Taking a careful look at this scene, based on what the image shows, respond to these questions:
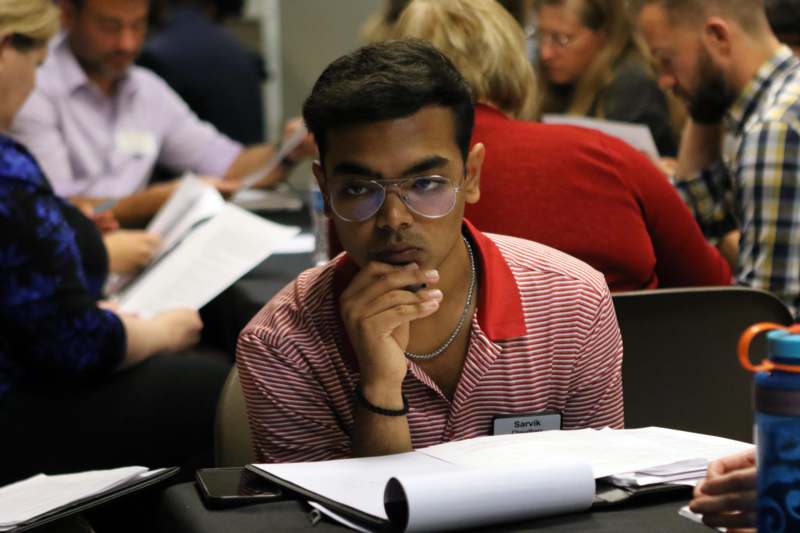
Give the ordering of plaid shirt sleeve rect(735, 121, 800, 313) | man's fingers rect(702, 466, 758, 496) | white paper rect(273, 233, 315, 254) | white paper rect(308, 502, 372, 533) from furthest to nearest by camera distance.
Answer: white paper rect(273, 233, 315, 254) < plaid shirt sleeve rect(735, 121, 800, 313) < white paper rect(308, 502, 372, 533) < man's fingers rect(702, 466, 758, 496)

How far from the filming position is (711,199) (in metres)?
2.76

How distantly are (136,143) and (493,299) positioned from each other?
2.74m

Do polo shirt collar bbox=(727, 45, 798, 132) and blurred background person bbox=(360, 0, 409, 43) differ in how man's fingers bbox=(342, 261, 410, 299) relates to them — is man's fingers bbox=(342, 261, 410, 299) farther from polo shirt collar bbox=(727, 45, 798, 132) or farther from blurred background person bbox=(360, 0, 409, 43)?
blurred background person bbox=(360, 0, 409, 43)

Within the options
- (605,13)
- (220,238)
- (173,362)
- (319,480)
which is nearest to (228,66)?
(605,13)

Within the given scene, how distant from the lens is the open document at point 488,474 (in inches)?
43.0

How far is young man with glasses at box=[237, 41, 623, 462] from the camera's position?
142 centimetres

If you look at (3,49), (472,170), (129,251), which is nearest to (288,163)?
(129,251)

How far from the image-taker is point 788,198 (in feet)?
7.18

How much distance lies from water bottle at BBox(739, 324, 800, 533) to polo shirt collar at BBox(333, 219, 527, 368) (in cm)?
61

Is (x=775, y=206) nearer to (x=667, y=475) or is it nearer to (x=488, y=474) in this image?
(x=667, y=475)

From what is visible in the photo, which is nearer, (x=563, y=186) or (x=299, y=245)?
(x=563, y=186)

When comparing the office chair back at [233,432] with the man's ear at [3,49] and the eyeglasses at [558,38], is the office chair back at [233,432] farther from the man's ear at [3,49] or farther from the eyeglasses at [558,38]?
the eyeglasses at [558,38]

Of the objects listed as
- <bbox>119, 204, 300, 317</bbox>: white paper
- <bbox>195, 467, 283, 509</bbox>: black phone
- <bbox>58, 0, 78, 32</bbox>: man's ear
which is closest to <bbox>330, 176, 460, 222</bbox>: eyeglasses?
<bbox>195, 467, 283, 509</bbox>: black phone

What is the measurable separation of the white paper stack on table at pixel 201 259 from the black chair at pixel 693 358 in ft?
3.49
